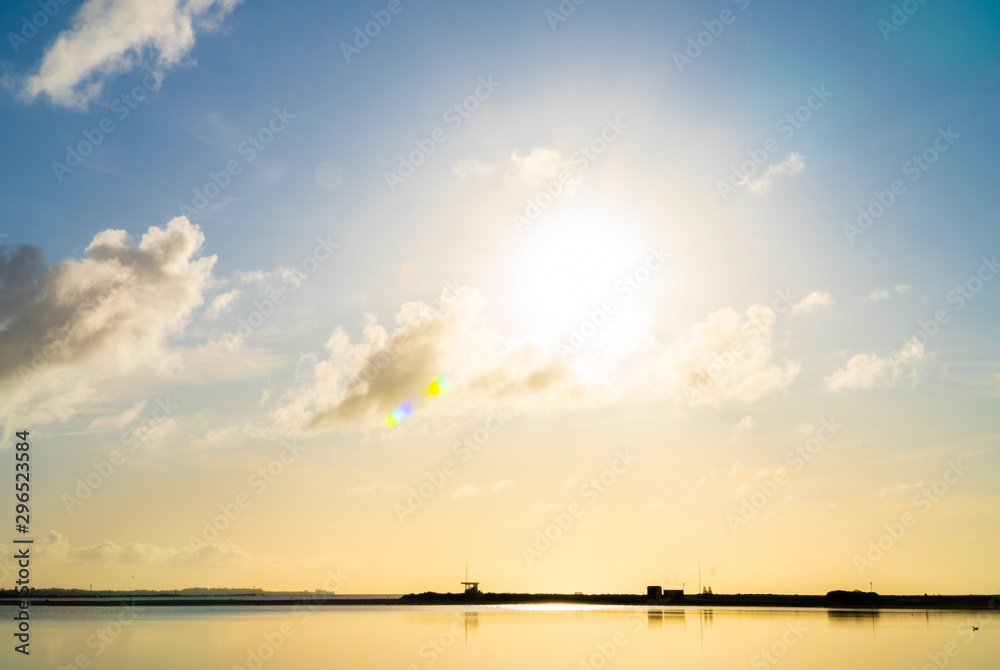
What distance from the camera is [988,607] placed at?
555 feet

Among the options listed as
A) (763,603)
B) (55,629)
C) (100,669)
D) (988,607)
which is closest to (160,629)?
(55,629)

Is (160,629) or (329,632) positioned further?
(160,629)

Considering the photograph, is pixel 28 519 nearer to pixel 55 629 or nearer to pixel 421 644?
pixel 421 644

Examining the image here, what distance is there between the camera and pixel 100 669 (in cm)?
4447

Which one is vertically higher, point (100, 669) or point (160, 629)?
point (100, 669)

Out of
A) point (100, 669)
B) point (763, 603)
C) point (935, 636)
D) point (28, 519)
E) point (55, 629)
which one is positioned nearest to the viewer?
point (28, 519)

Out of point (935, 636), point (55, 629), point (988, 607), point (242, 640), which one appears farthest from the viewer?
point (988, 607)

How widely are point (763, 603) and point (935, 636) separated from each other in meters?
128

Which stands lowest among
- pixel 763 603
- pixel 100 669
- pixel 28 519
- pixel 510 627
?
pixel 763 603

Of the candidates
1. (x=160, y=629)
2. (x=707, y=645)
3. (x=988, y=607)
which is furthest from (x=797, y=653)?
(x=988, y=607)

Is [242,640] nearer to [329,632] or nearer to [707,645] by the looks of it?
[329,632]

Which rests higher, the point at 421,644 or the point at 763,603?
the point at 421,644

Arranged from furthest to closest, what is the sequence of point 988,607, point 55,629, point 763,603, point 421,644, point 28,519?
point 763,603
point 988,607
point 55,629
point 421,644
point 28,519

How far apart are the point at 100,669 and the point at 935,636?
72.8 metres
